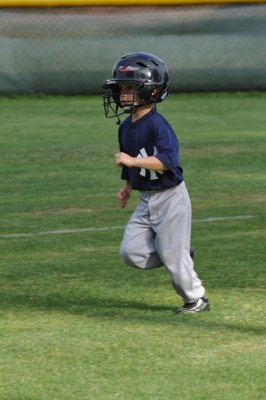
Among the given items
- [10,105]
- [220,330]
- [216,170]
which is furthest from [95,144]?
[220,330]

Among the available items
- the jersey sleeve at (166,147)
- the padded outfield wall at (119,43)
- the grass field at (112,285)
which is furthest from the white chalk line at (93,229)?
the padded outfield wall at (119,43)

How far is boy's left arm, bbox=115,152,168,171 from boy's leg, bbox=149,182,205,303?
0.25 meters

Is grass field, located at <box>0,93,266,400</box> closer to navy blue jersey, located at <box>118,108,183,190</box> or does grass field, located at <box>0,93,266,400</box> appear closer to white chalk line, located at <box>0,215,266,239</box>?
white chalk line, located at <box>0,215,266,239</box>

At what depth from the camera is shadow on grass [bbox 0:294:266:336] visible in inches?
214

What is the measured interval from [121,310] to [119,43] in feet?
38.2

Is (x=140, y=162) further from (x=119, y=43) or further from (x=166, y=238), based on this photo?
(x=119, y=43)

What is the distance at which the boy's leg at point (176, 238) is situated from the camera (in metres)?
5.56

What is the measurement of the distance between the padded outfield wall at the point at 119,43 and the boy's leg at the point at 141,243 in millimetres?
11248

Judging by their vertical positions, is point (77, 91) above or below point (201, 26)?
below

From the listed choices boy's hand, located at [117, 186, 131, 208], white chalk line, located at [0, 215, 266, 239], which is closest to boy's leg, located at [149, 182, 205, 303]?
boy's hand, located at [117, 186, 131, 208]

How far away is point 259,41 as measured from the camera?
56.2ft

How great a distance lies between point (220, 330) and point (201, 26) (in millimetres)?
12335

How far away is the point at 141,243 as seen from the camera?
570 cm

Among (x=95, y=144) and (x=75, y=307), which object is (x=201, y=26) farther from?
(x=75, y=307)
